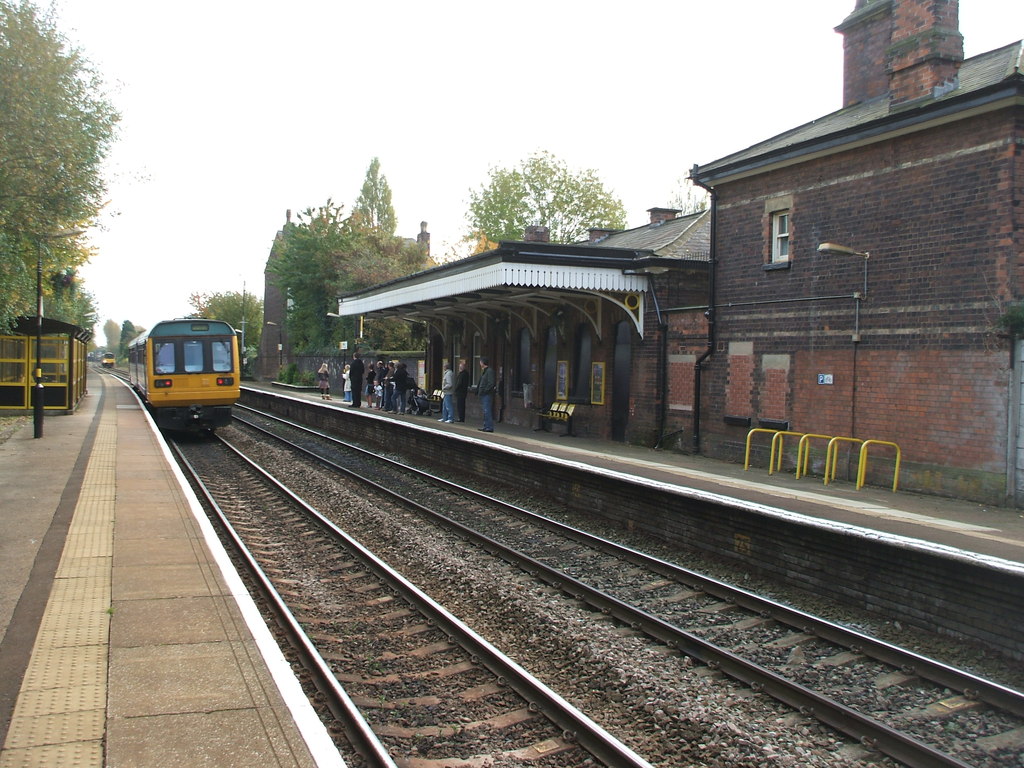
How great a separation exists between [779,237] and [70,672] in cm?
1352

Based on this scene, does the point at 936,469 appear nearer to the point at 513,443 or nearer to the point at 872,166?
the point at 872,166

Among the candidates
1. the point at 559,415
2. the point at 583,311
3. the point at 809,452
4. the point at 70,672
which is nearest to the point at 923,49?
the point at 809,452

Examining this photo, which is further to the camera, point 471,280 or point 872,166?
point 471,280

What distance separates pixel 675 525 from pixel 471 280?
31.0 ft

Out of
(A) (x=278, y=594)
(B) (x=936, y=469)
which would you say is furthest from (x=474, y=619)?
(B) (x=936, y=469)

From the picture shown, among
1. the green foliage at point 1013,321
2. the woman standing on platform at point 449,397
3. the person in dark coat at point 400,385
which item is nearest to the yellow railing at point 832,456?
the green foliage at point 1013,321

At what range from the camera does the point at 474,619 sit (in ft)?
23.4

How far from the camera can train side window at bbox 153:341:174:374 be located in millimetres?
19984

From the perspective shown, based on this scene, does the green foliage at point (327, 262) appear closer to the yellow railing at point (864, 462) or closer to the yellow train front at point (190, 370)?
the yellow train front at point (190, 370)

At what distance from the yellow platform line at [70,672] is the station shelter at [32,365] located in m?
17.4

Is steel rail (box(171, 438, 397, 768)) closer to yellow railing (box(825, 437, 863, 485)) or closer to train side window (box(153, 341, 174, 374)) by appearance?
yellow railing (box(825, 437, 863, 485))

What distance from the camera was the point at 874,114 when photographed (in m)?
14.1

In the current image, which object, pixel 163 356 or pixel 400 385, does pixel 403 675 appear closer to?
pixel 163 356

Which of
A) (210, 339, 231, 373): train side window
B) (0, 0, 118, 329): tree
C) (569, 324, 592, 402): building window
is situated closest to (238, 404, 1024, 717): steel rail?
(569, 324, 592, 402): building window
